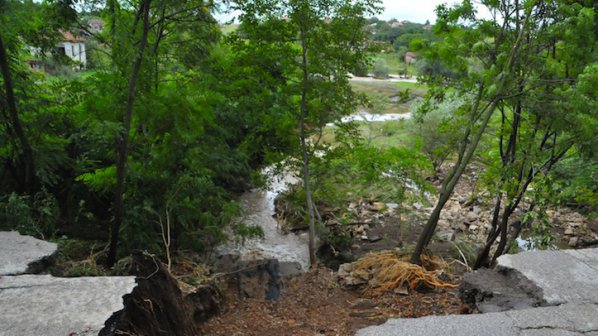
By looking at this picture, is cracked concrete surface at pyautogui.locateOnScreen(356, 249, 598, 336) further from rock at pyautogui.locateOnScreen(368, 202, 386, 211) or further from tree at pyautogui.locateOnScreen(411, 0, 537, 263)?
rock at pyautogui.locateOnScreen(368, 202, 386, 211)

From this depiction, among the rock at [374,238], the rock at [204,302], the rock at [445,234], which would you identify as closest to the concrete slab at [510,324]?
the rock at [204,302]

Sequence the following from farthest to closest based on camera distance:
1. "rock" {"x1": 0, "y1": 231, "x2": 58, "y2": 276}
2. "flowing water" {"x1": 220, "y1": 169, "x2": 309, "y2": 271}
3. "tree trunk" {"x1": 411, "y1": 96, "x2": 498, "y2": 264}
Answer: "flowing water" {"x1": 220, "y1": 169, "x2": 309, "y2": 271}
"tree trunk" {"x1": 411, "y1": 96, "x2": 498, "y2": 264}
"rock" {"x1": 0, "y1": 231, "x2": 58, "y2": 276}

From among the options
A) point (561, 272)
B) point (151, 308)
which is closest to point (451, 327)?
point (561, 272)

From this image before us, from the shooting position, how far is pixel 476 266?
23.8 feet

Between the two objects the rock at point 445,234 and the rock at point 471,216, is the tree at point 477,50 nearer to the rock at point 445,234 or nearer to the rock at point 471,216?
the rock at point 445,234

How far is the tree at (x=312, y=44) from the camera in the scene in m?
7.20

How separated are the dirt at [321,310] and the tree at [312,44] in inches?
129

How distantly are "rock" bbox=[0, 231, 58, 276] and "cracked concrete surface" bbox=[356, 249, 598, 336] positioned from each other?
3.03 metres

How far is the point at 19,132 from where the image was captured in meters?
5.40

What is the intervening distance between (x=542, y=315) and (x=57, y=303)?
3705mm

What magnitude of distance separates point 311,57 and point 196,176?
9.27ft

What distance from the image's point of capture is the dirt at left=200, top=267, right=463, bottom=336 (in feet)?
16.2

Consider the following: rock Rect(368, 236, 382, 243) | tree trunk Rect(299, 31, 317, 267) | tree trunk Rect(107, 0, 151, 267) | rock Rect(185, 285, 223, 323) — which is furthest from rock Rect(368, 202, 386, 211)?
tree trunk Rect(107, 0, 151, 267)

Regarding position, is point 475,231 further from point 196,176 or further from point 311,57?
point 196,176
